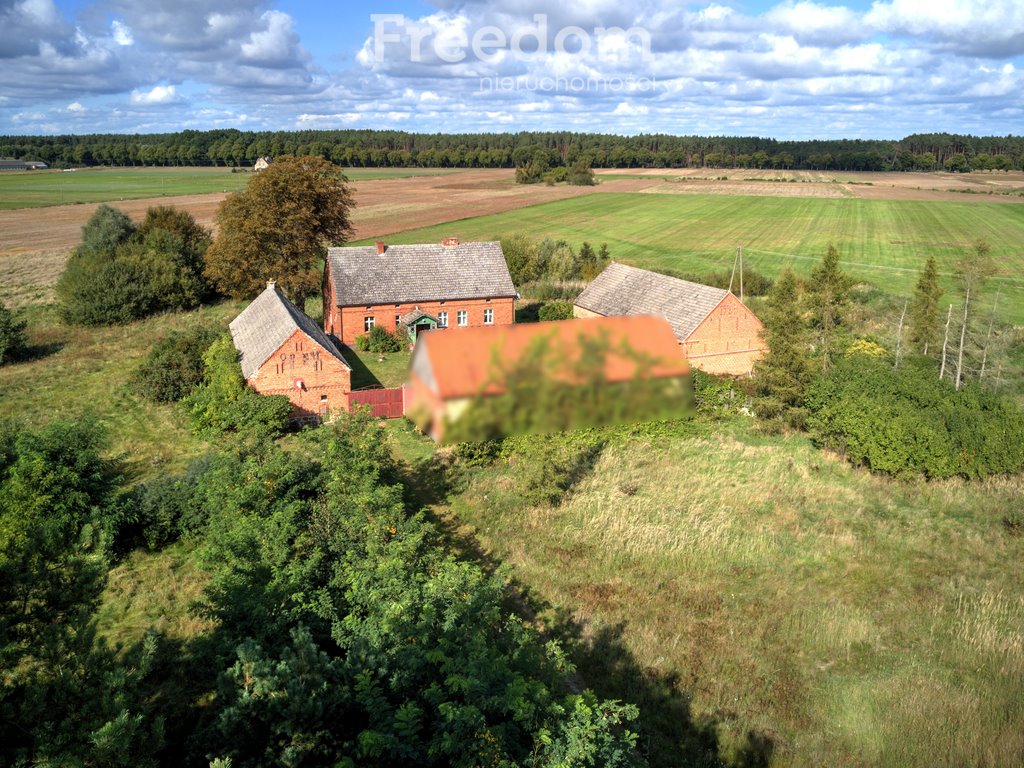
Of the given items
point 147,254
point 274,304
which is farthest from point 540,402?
point 147,254

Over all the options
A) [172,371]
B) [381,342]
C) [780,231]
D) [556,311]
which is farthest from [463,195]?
[172,371]

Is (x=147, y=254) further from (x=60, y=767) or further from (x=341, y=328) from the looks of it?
(x=60, y=767)

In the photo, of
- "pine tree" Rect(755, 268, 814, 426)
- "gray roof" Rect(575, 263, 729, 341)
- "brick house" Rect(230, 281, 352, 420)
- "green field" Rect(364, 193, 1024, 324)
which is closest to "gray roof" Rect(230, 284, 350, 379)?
"brick house" Rect(230, 281, 352, 420)

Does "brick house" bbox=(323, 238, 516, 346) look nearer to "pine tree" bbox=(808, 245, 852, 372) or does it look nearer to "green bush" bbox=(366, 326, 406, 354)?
"green bush" bbox=(366, 326, 406, 354)

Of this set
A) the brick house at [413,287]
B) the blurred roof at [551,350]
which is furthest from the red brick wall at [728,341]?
the blurred roof at [551,350]

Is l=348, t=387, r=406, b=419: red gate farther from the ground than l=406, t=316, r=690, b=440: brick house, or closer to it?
closer to it

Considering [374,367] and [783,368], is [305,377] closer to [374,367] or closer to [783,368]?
[374,367]
